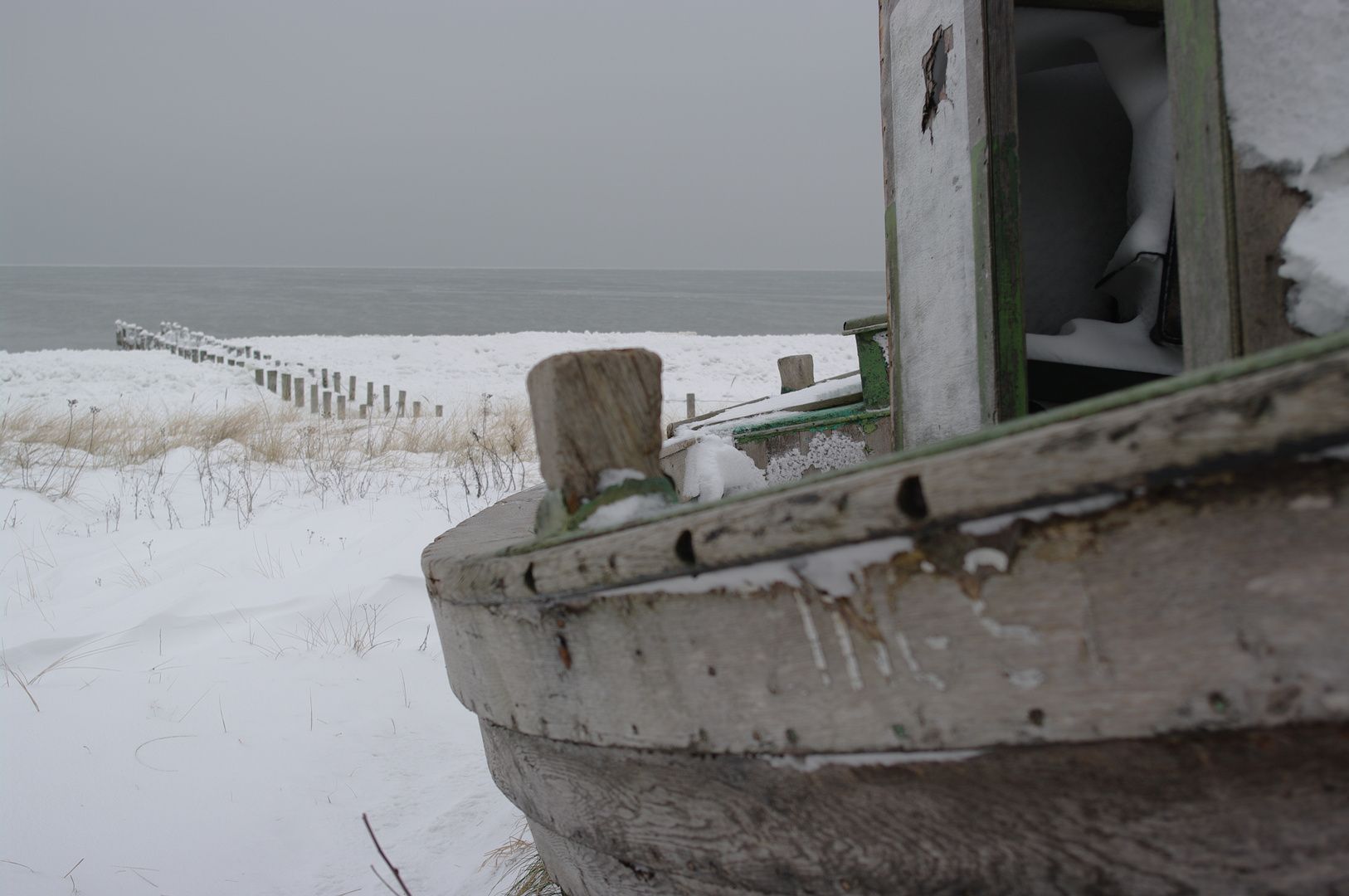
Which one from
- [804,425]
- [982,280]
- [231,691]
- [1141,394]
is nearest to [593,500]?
[1141,394]

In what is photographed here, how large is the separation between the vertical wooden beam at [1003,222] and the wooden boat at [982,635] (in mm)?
517

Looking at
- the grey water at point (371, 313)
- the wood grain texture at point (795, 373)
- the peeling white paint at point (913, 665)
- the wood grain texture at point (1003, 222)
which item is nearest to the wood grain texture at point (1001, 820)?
the peeling white paint at point (913, 665)

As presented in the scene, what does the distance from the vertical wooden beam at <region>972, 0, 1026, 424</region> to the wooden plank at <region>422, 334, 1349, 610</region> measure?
1.35 metres

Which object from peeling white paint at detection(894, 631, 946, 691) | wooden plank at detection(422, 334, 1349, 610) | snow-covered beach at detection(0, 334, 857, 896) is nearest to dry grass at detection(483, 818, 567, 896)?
snow-covered beach at detection(0, 334, 857, 896)

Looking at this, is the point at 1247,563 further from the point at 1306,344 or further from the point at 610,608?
the point at 610,608

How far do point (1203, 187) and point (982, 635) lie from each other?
1.10 meters

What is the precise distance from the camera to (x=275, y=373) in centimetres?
1575

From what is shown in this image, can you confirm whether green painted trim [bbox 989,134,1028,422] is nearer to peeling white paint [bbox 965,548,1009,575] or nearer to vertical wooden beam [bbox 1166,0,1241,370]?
vertical wooden beam [bbox 1166,0,1241,370]

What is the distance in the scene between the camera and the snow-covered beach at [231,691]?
2.37 meters

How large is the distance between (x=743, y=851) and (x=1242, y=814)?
2.10 feet

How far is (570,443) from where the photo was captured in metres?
1.28

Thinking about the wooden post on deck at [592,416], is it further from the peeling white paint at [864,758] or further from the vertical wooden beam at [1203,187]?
the vertical wooden beam at [1203,187]

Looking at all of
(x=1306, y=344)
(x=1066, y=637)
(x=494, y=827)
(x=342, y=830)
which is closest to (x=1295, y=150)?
(x=1306, y=344)

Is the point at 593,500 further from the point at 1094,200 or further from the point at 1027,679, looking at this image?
the point at 1094,200
